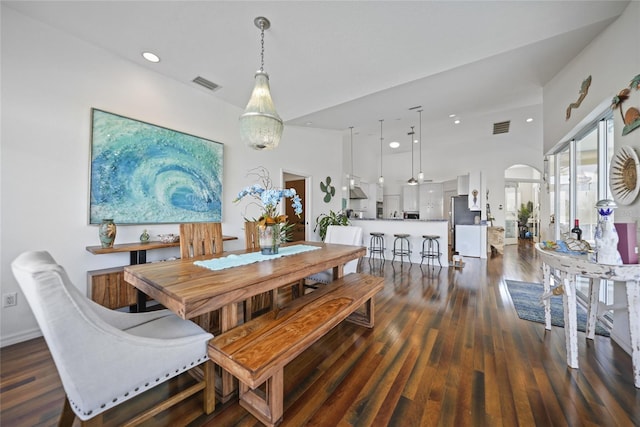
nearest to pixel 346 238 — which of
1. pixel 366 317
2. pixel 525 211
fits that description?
pixel 366 317

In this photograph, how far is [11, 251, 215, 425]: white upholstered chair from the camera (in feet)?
2.90

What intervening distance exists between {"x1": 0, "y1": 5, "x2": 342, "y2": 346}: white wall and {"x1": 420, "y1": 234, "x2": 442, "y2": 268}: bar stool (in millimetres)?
4616

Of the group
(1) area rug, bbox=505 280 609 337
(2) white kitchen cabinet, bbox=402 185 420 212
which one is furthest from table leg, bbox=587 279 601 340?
(2) white kitchen cabinet, bbox=402 185 420 212

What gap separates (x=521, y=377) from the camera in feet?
5.40

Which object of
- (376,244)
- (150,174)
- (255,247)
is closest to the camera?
(255,247)

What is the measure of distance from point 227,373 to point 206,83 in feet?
11.9

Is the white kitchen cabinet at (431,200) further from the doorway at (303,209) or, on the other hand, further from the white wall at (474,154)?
the doorway at (303,209)

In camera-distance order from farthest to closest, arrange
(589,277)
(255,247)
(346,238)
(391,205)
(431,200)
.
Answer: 1. (391,205)
2. (431,200)
3. (346,238)
4. (255,247)
5. (589,277)

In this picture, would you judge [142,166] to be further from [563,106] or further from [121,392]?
[563,106]

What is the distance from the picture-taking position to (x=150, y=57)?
2.80 m

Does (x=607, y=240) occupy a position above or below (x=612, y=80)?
below

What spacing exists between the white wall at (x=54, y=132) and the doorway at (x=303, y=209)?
285 cm

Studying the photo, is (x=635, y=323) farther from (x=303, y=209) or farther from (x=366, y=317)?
(x=303, y=209)

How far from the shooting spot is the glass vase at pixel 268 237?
84.4 inches
